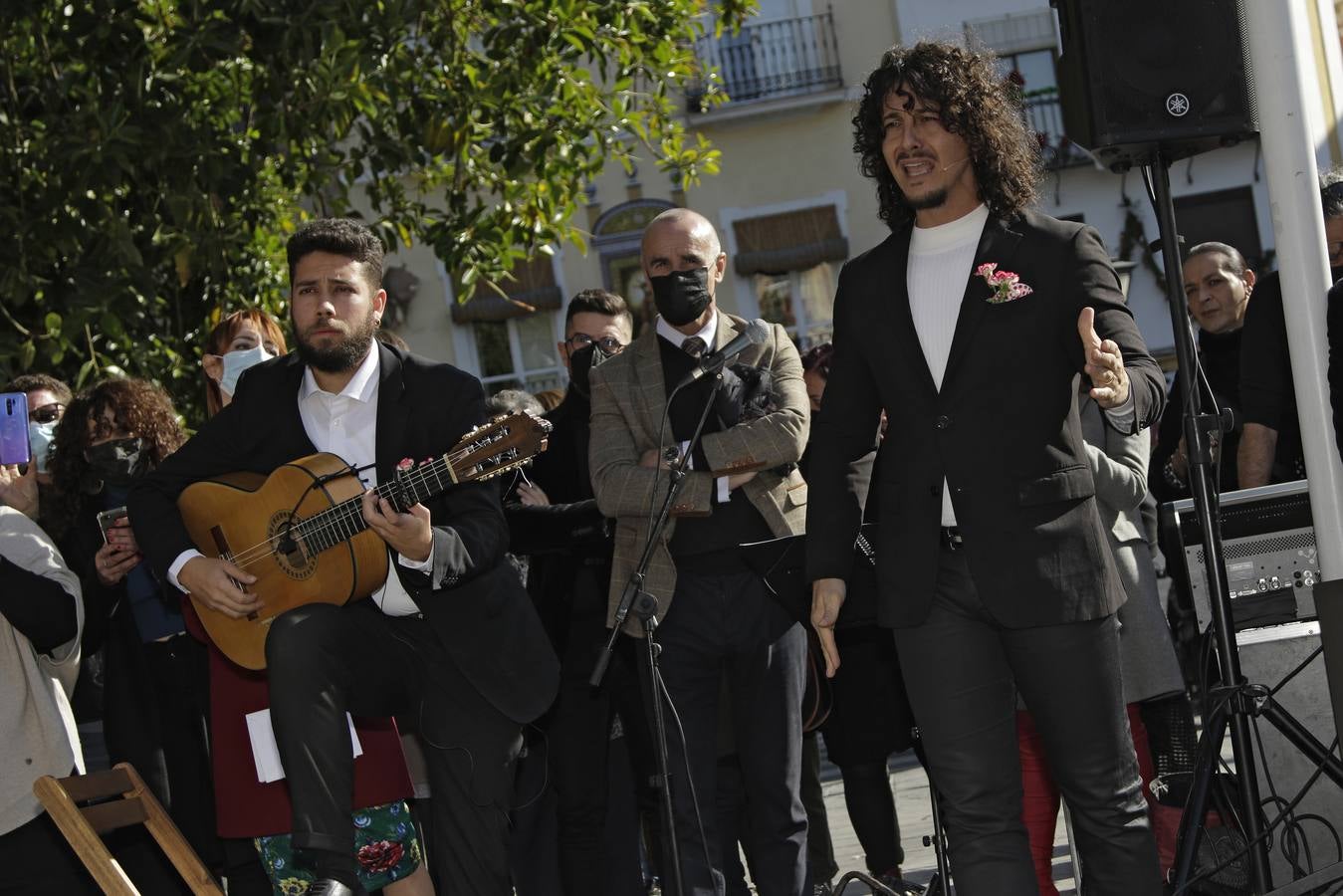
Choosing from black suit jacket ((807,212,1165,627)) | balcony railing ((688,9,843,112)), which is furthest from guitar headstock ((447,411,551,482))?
balcony railing ((688,9,843,112))

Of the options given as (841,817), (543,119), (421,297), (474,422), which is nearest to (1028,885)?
(474,422)

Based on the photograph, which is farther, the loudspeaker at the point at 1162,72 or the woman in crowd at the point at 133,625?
the woman in crowd at the point at 133,625

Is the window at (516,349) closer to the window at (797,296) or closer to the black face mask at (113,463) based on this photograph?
the window at (797,296)

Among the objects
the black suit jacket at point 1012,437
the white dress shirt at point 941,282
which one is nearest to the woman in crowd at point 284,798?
the black suit jacket at point 1012,437

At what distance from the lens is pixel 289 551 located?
4.84 metres

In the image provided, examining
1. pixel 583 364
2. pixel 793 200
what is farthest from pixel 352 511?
pixel 793 200

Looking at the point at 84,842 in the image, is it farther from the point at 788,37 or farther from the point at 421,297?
the point at 788,37

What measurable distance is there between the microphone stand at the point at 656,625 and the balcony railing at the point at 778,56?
801 inches

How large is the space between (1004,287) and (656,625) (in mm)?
1558

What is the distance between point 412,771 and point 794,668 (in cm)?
128

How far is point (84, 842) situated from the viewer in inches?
193

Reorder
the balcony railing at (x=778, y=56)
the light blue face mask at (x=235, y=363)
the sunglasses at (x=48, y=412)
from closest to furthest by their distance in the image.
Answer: the light blue face mask at (x=235, y=363)
the sunglasses at (x=48, y=412)
the balcony railing at (x=778, y=56)

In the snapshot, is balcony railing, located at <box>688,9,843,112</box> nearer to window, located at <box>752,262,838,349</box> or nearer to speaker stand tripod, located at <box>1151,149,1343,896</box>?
window, located at <box>752,262,838,349</box>

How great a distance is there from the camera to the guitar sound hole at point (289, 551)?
480 centimetres
